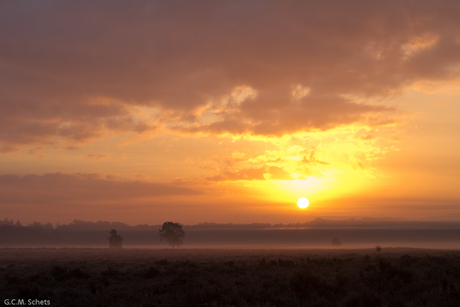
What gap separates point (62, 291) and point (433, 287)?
56.7ft

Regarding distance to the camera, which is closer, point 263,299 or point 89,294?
point 263,299

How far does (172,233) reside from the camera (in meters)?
123

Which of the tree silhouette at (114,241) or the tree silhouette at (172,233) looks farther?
the tree silhouette at (114,241)

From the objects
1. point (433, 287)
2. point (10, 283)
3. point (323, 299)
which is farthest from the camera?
point (10, 283)

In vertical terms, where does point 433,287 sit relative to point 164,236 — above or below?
above

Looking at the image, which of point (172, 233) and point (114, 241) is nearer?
point (172, 233)

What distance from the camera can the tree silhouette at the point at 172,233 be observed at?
12257 centimetres

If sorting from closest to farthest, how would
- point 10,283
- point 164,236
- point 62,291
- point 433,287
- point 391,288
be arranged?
point 433,287, point 391,288, point 62,291, point 10,283, point 164,236

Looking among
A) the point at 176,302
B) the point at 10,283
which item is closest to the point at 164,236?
the point at 10,283

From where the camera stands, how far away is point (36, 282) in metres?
19.6

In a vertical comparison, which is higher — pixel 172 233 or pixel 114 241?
pixel 172 233

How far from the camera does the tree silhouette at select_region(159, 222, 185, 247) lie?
123 m

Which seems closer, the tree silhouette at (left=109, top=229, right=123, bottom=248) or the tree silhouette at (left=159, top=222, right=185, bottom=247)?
the tree silhouette at (left=159, top=222, right=185, bottom=247)

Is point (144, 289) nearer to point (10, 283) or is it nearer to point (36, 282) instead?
point (36, 282)
